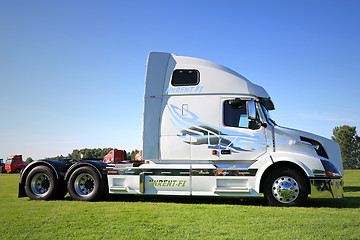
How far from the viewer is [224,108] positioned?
8.83 metres

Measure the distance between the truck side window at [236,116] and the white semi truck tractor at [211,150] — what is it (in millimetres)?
28

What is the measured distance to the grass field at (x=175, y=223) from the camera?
16.6 feet

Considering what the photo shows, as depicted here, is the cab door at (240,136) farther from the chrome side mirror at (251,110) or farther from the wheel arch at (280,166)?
the wheel arch at (280,166)

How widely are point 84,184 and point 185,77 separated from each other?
463 centimetres

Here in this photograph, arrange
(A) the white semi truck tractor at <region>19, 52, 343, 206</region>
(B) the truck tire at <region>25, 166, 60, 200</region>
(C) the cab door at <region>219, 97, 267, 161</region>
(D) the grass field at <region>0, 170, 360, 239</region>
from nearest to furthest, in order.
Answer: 1. (D) the grass field at <region>0, 170, 360, 239</region>
2. (A) the white semi truck tractor at <region>19, 52, 343, 206</region>
3. (C) the cab door at <region>219, 97, 267, 161</region>
4. (B) the truck tire at <region>25, 166, 60, 200</region>

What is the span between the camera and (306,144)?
8391mm

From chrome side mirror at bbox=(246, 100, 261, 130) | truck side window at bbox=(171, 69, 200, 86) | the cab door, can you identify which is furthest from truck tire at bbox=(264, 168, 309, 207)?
truck side window at bbox=(171, 69, 200, 86)

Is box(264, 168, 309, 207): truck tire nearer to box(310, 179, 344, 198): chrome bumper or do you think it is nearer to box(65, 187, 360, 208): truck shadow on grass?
box(310, 179, 344, 198): chrome bumper

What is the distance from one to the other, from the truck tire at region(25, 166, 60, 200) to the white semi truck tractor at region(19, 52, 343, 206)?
6 cm

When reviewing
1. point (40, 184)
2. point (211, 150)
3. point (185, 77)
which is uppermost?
point (185, 77)

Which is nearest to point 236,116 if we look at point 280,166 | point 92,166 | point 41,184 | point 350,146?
point 280,166

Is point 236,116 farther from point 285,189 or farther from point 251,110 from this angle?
point 285,189

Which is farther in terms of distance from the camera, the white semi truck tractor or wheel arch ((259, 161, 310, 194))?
wheel arch ((259, 161, 310, 194))

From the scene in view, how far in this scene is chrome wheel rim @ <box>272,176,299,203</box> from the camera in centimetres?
813
